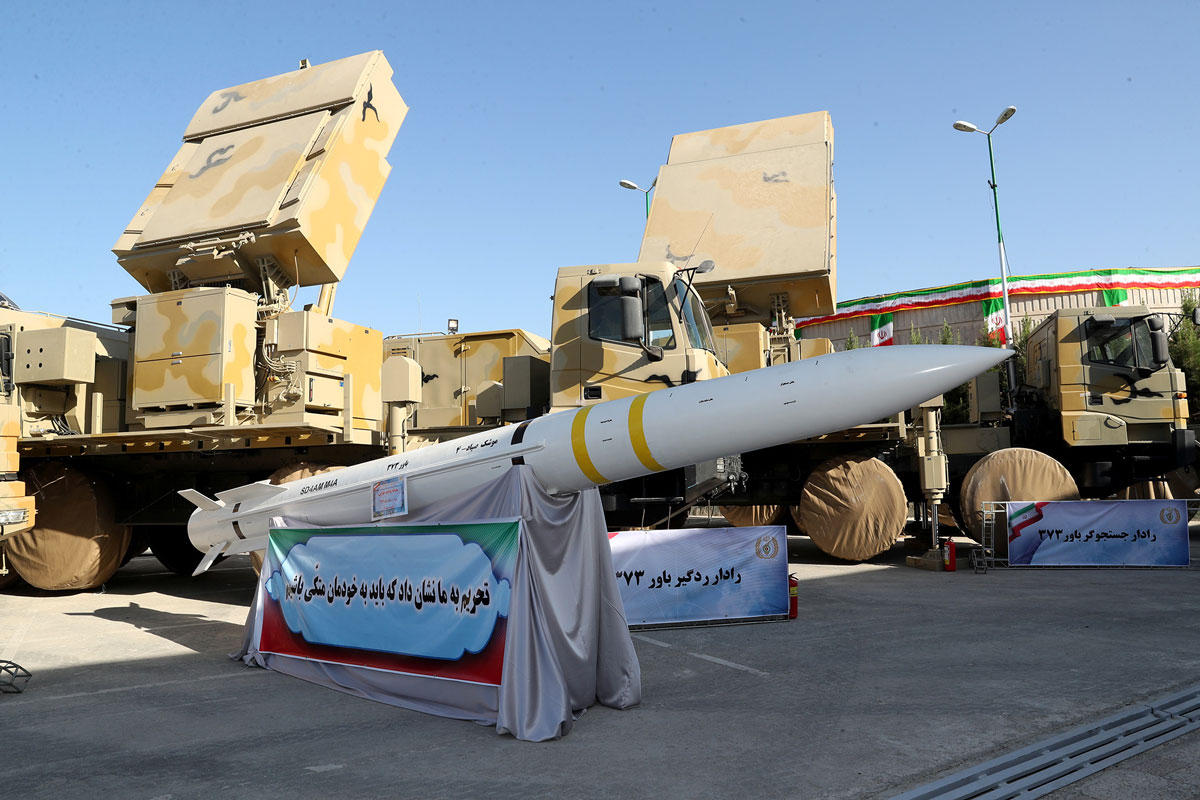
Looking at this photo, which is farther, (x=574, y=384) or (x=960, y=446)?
(x=960, y=446)

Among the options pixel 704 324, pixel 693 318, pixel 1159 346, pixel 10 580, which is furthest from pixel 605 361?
pixel 1159 346

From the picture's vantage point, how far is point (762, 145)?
1362 centimetres

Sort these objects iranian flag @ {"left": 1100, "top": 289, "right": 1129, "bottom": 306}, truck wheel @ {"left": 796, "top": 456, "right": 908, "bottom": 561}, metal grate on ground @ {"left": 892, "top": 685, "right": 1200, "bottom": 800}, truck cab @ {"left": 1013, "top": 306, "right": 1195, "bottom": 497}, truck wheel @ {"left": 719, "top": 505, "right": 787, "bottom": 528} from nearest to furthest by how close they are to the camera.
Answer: metal grate on ground @ {"left": 892, "top": 685, "right": 1200, "bottom": 800} < truck wheel @ {"left": 796, "top": 456, "right": 908, "bottom": 561} < truck cab @ {"left": 1013, "top": 306, "right": 1195, "bottom": 497} < truck wheel @ {"left": 719, "top": 505, "right": 787, "bottom": 528} < iranian flag @ {"left": 1100, "top": 289, "right": 1129, "bottom": 306}

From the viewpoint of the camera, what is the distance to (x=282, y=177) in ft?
31.8

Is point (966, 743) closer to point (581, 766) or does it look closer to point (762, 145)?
point (581, 766)

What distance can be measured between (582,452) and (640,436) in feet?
1.29

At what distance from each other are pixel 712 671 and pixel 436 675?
192 centimetres

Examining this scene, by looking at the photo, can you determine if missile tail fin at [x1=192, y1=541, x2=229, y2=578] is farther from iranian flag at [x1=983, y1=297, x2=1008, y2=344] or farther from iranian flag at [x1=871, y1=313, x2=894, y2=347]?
iranian flag at [x1=871, y1=313, x2=894, y2=347]

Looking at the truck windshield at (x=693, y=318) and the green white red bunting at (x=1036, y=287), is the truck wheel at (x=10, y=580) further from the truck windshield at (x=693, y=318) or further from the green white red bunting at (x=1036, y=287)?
the green white red bunting at (x=1036, y=287)

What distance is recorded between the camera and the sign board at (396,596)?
5066 mm

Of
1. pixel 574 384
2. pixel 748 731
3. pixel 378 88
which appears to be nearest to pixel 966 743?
pixel 748 731

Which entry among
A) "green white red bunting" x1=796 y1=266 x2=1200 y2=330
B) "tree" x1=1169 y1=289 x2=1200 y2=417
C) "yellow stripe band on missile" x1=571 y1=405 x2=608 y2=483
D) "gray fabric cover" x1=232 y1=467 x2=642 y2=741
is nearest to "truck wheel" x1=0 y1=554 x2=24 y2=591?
"gray fabric cover" x1=232 y1=467 x2=642 y2=741

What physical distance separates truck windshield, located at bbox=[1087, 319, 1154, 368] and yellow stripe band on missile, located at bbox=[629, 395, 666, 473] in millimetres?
10732

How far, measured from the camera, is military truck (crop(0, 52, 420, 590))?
881 centimetres
